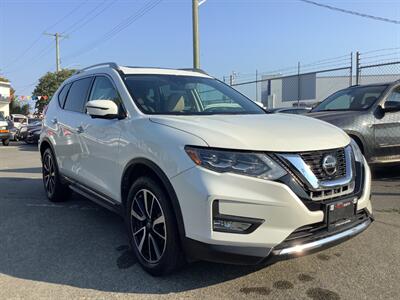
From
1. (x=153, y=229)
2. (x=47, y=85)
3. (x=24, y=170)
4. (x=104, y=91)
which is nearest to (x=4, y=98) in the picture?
(x=47, y=85)

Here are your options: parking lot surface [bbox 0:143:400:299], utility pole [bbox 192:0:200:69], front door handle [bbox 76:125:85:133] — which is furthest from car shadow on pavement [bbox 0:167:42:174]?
utility pole [bbox 192:0:200:69]

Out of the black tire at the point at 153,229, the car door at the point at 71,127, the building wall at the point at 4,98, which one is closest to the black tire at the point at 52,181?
the car door at the point at 71,127

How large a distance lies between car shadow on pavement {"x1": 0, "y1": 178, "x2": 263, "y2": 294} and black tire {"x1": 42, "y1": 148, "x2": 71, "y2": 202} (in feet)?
0.43

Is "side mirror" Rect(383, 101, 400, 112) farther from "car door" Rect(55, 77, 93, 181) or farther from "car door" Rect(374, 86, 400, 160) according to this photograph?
"car door" Rect(55, 77, 93, 181)

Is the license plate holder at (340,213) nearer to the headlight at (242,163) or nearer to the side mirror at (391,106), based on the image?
the headlight at (242,163)

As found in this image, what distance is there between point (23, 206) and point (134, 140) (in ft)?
10.6

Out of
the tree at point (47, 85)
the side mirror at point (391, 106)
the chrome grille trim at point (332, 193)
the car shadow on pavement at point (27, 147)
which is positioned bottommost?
the car shadow on pavement at point (27, 147)

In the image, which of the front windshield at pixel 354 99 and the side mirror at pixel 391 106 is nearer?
the side mirror at pixel 391 106

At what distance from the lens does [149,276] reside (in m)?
3.58

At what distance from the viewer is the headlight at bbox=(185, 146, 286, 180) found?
2986mm

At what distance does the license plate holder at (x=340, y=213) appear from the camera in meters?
3.14

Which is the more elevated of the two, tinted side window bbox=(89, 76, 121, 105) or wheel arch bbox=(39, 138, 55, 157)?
tinted side window bbox=(89, 76, 121, 105)

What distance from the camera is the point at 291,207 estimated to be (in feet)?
9.71

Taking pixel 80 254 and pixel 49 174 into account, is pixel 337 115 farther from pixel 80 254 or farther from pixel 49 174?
pixel 80 254
